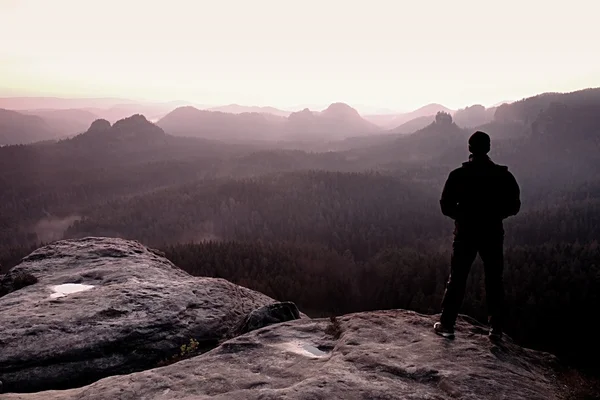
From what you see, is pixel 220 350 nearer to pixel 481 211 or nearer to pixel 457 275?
pixel 457 275

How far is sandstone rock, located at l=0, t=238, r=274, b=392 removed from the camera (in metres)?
12.4

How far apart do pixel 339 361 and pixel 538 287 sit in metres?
65.0

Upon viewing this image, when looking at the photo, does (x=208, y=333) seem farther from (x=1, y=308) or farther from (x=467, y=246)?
(x=467, y=246)

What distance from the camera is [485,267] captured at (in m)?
11.3

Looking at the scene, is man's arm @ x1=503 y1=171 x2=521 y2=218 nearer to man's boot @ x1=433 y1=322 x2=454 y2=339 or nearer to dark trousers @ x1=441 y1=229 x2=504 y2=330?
dark trousers @ x1=441 y1=229 x2=504 y2=330

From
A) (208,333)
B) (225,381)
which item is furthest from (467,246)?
(208,333)

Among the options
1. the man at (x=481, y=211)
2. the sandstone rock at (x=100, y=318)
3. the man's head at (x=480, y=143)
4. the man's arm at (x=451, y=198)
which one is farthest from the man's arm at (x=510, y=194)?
the sandstone rock at (x=100, y=318)

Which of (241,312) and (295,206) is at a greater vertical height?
(241,312)

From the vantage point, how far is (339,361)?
10211mm

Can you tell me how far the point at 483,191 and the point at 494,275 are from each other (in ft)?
7.75

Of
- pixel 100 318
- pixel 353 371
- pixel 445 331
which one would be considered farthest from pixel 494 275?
pixel 100 318

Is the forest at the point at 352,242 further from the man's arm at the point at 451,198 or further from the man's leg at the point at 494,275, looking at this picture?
the man's arm at the point at 451,198

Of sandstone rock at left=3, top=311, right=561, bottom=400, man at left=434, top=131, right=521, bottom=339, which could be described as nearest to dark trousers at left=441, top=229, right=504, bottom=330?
man at left=434, top=131, right=521, bottom=339

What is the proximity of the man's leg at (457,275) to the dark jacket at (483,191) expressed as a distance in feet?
1.98
